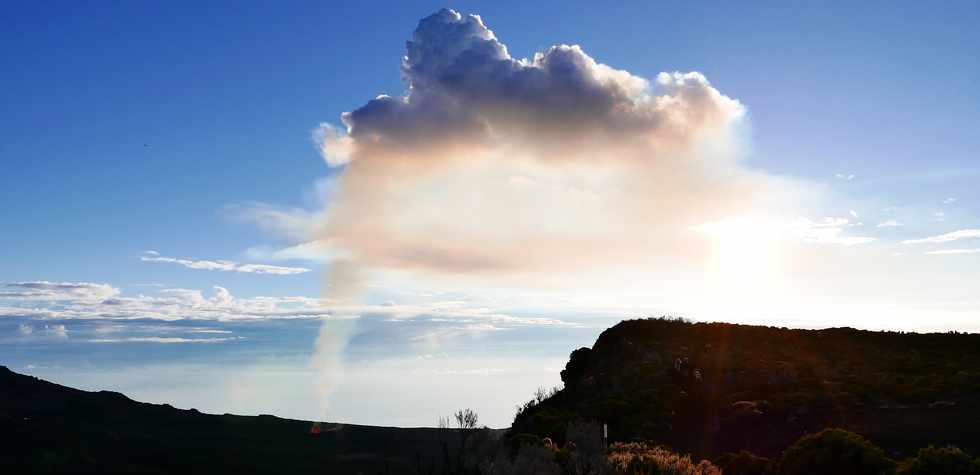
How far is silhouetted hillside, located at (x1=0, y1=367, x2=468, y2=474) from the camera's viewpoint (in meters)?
73.9

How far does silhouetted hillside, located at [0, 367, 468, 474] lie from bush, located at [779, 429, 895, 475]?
4259 cm

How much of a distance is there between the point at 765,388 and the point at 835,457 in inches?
735

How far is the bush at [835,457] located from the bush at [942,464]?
133cm

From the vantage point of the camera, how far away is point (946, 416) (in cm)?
3369

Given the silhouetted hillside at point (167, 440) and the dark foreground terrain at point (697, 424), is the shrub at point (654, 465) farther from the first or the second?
the silhouetted hillside at point (167, 440)

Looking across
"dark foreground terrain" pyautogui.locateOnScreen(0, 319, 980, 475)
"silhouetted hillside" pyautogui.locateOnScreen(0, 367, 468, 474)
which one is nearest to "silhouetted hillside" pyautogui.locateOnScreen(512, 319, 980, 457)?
"dark foreground terrain" pyautogui.locateOnScreen(0, 319, 980, 475)

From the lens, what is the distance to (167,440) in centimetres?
8775

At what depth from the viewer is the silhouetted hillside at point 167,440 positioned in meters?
73.9

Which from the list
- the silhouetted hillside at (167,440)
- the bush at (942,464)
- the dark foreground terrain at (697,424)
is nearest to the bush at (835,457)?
the dark foreground terrain at (697,424)

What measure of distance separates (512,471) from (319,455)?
63.1m

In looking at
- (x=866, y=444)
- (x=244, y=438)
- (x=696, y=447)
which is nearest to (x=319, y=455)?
(x=244, y=438)

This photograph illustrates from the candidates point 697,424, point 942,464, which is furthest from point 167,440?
point 942,464

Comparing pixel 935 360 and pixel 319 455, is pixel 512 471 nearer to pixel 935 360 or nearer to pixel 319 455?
pixel 935 360

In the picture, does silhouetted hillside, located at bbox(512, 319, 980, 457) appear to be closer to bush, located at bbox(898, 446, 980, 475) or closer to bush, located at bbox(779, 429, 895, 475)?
bush, located at bbox(779, 429, 895, 475)
